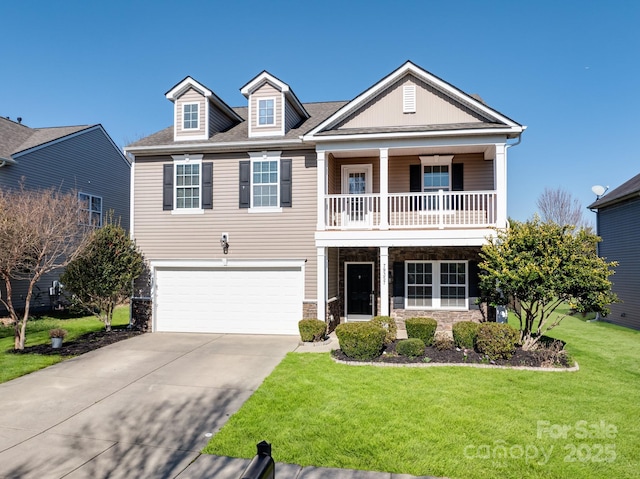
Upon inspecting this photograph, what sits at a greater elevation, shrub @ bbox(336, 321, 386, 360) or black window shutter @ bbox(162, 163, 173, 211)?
black window shutter @ bbox(162, 163, 173, 211)

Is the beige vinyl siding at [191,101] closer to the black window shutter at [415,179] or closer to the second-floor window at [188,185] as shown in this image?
the second-floor window at [188,185]

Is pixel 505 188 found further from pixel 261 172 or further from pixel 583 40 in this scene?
pixel 261 172

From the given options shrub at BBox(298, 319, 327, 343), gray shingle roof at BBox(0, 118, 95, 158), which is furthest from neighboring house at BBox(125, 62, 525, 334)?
gray shingle roof at BBox(0, 118, 95, 158)

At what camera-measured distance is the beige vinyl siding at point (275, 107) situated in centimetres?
1307

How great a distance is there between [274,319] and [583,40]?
1362cm

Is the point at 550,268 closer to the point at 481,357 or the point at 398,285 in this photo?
the point at 481,357

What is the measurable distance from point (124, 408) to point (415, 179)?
10.6 m

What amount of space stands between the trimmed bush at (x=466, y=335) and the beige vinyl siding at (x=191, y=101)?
33.5 feet

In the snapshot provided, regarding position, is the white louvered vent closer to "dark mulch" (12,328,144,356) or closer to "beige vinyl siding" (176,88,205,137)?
"beige vinyl siding" (176,88,205,137)

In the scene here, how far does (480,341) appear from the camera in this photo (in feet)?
30.3

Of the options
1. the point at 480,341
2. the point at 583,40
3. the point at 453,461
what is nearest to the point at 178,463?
Result: the point at 453,461

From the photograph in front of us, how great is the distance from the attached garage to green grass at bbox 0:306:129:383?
104 inches

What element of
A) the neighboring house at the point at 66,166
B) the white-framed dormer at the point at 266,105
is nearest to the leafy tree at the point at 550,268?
the white-framed dormer at the point at 266,105

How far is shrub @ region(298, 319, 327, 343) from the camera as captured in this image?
1098 centimetres
